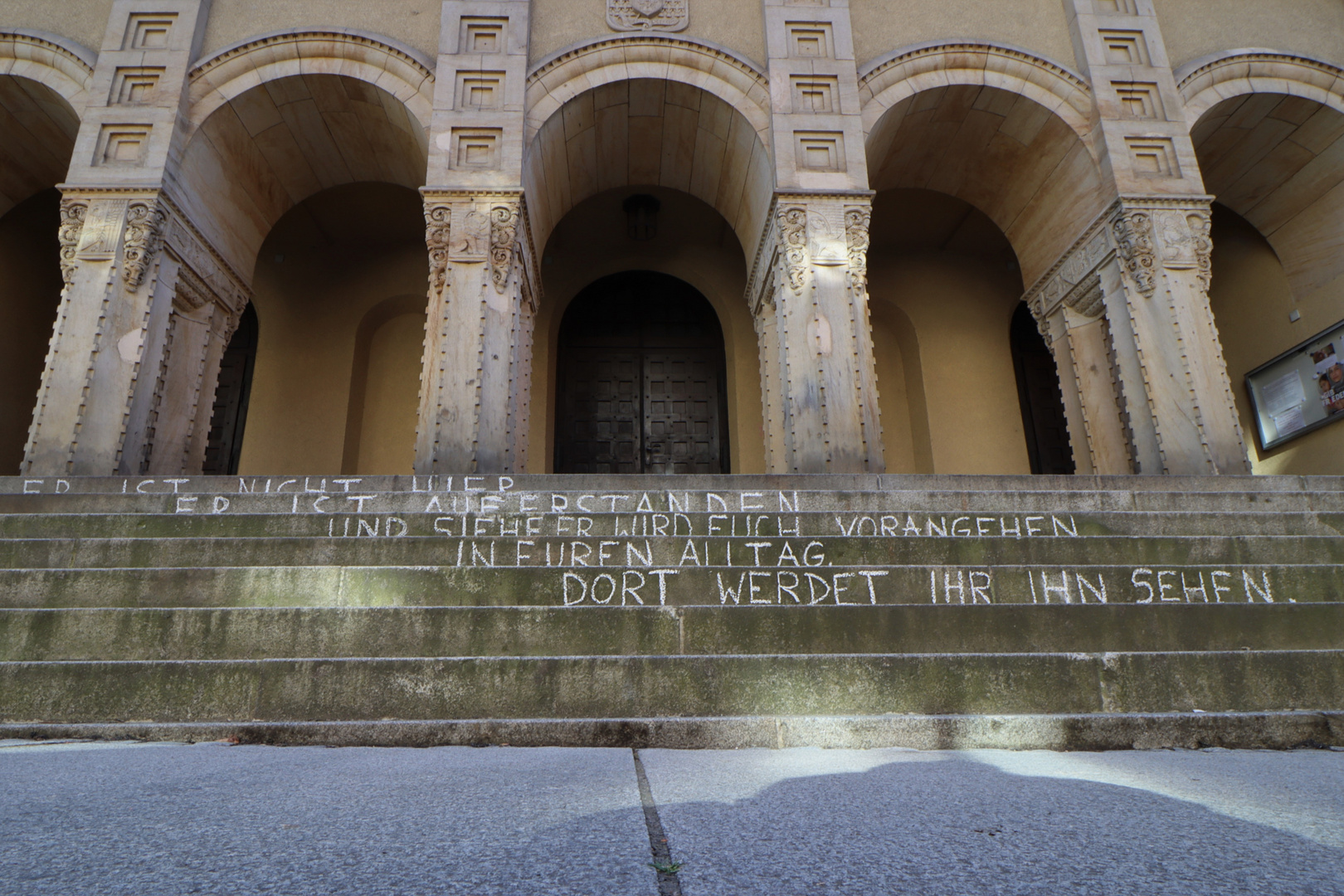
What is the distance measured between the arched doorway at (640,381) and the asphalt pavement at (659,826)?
32.8 ft

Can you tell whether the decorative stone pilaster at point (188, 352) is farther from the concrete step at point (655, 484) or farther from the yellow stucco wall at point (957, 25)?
the yellow stucco wall at point (957, 25)

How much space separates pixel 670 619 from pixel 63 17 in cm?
1113

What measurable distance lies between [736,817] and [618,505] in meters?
3.42

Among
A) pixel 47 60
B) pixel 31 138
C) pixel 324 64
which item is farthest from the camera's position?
pixel 31 138

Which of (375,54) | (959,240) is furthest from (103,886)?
(959,240)

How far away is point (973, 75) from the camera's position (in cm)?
927

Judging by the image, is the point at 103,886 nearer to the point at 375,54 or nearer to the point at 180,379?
the point at 180,379

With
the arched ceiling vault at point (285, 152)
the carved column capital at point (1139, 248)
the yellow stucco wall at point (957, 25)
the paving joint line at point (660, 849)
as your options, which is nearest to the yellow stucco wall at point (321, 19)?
the arched ceiling vault at point (285, 152)

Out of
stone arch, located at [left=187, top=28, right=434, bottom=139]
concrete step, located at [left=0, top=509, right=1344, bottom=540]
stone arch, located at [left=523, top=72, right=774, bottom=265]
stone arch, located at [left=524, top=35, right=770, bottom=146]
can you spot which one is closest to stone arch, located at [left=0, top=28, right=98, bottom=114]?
stone arch, located at [left=187, top=28, right=434, bottom=139]

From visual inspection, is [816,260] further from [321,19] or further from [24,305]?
[24,305]

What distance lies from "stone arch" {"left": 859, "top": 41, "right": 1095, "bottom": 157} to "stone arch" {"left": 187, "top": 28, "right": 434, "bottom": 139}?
5599 millimetres

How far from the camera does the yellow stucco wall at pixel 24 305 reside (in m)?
10.9

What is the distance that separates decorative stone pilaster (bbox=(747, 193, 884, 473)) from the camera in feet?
25.7

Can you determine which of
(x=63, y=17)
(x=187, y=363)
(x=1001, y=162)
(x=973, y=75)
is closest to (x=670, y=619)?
(x=187, y=363)
